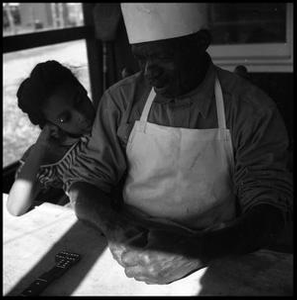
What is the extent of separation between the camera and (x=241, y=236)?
129 centimetres

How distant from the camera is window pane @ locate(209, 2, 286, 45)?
10.4 feet

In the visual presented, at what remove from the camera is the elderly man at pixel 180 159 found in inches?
51.7

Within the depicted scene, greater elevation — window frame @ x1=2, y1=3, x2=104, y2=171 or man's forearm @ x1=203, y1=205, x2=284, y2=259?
window frame @ x1=2, y1=3, x2=104, y2=171

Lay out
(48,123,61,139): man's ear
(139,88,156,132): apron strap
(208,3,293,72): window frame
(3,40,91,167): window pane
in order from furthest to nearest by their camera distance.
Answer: (3,40,91,167): window pane < (208,3,293,72): window frame < (48,123,61,139): man's ear < (139,88,156,132): apron strap

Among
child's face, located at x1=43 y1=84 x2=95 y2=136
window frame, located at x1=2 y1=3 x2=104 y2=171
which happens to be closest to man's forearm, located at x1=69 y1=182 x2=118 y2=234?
child's face, located at x1=43 y1=84 x2=95 y2=136

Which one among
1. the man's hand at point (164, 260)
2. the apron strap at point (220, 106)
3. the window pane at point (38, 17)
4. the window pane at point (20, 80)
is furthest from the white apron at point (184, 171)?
the window pane at point (38, 17)

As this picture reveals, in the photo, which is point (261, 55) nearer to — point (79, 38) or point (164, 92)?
point (79, 38)

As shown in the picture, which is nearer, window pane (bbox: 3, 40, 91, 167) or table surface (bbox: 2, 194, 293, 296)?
table surface (bbox: 2, 194, 293, 296)

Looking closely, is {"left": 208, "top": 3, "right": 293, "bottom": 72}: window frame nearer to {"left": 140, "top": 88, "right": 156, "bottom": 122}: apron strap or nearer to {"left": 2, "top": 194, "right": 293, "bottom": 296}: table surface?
{"left": 140, "top": 88, "right": 156, "bottom": 122}: apron strap

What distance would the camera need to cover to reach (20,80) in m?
3.48

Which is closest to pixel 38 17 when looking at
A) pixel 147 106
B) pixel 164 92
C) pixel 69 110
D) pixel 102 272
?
pixel 69 110

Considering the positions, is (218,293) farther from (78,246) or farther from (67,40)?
(67,40)

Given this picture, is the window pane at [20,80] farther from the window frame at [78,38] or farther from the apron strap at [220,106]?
the apron strap at [220,106]

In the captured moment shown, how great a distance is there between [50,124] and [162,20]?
2.77 ft
